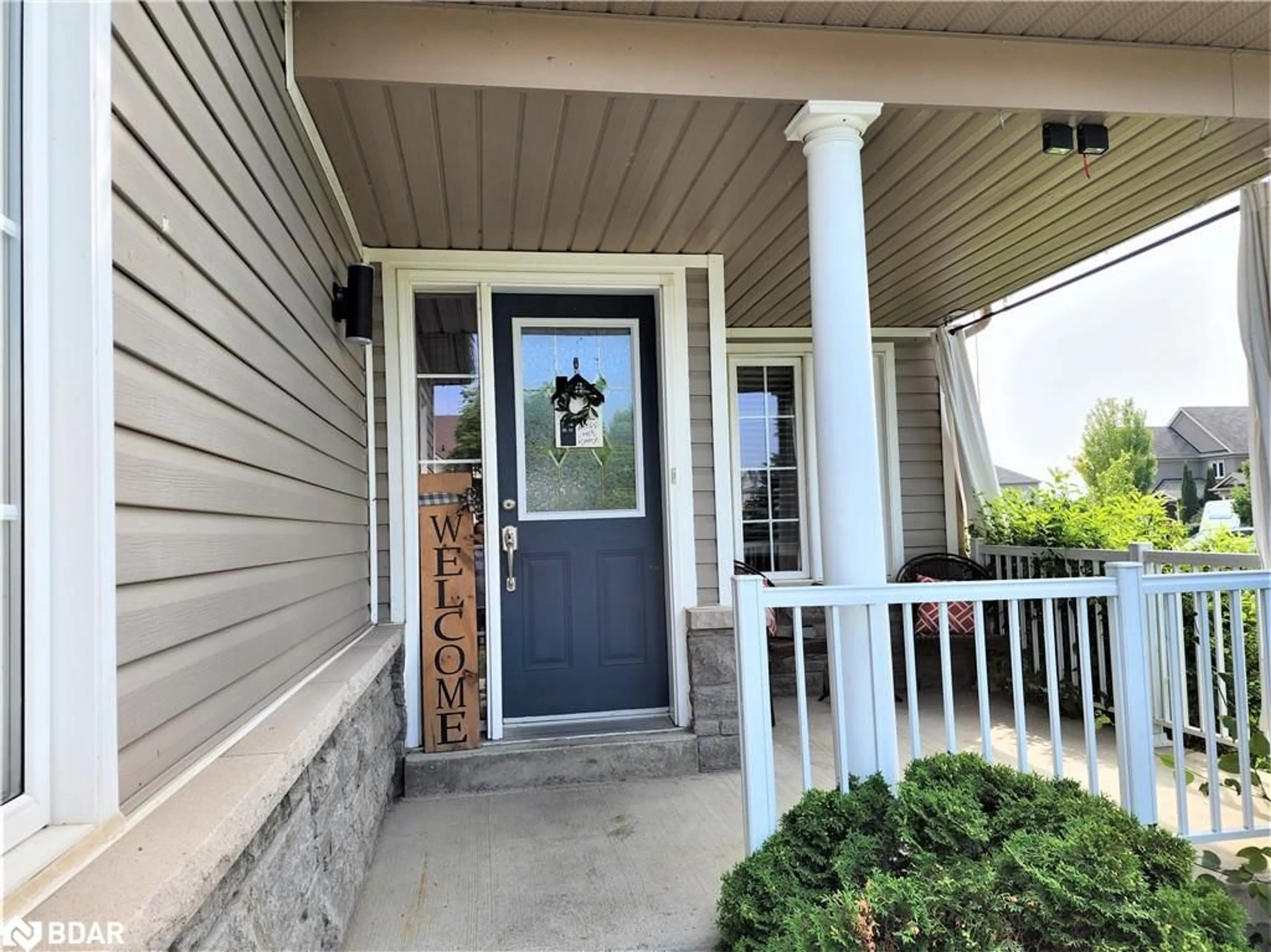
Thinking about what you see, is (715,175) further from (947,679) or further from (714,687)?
(714,687)

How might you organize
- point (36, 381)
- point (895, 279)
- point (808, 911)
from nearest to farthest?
point (36, 381)
point (808, 911)
point (895, 279)

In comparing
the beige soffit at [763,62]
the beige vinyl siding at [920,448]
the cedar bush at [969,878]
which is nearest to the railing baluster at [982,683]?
the cedar bush at [969,878]

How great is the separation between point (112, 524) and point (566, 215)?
7.80ft

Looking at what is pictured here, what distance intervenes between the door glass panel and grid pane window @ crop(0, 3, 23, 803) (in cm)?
252

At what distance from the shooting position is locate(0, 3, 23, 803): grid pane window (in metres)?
0.92

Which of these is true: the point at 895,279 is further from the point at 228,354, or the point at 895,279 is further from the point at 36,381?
the point at 36,381

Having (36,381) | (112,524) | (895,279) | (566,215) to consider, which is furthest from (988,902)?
(895,279)

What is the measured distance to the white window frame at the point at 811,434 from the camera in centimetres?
518

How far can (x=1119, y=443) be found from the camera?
25.0m

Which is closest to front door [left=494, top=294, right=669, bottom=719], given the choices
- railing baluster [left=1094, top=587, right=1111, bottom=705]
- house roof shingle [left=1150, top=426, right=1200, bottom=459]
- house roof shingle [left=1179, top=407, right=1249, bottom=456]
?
Answer: railing baluster [left=1094, top=587, right=1111, bottom=705]

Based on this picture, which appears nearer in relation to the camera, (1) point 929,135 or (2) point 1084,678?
(2) point 1084,678

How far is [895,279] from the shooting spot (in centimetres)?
435

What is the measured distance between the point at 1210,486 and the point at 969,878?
96.4ft

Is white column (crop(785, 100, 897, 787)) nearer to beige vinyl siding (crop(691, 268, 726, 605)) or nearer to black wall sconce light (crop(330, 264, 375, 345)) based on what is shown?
beige vinyl siding (crop(691, 268, 726, 605))
